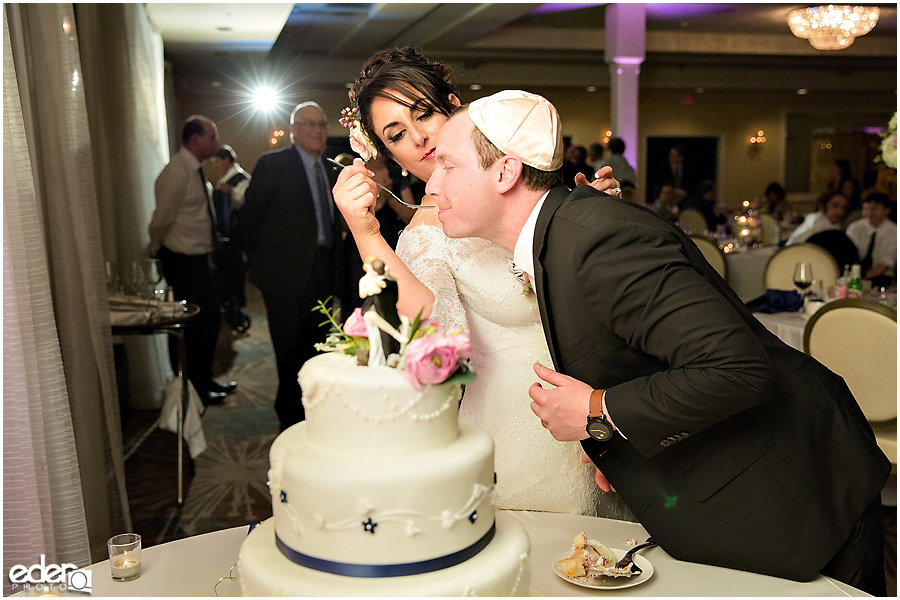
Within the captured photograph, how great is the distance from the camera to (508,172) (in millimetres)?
1523

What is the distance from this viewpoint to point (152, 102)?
6.67 metres

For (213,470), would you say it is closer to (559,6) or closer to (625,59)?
(559,6)

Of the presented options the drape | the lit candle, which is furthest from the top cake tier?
the drape

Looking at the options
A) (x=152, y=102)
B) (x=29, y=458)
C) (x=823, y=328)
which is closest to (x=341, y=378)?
(x=29, y=458)

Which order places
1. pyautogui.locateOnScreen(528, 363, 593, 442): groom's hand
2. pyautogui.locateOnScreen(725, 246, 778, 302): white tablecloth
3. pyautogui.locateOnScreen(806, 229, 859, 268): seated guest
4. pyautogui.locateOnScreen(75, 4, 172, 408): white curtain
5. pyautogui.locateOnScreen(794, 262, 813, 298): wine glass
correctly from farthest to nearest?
pyautogui.locateOnScreen(725, 246, 778, 302): white tablecloth, pyautogui.locateOnScreen(806, 229, 859, 268): seated guest, pyautogui.locateOnScreen(75, 4, 172, 408): white curtain, pyautogui.locateOnScreen(794, 262, 813, 298): wine glass, pyautogui.locateOnScreen(528, 363, 593, 442): groom's hand

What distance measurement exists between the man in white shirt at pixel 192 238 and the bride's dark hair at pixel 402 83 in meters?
3.88

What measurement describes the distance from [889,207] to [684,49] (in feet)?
21.5

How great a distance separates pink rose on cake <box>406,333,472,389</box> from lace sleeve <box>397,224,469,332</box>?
877 mm

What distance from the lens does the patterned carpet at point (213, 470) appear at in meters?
3.76

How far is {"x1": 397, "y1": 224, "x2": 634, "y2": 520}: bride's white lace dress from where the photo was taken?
201 cm

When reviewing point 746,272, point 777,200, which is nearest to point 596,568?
point 746,272

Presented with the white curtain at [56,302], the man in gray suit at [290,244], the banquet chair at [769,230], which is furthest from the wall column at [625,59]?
the white curtain at [56,302]

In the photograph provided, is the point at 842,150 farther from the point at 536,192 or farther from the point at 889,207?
the point at 536,192

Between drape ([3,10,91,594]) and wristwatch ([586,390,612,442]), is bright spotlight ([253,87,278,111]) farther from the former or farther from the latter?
wristwatch ([586,390,612,442])
